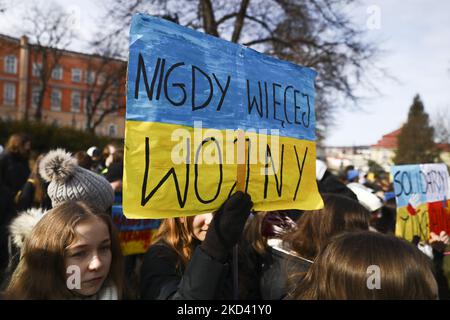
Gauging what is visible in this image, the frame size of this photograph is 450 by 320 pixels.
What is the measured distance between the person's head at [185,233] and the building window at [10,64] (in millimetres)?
50217

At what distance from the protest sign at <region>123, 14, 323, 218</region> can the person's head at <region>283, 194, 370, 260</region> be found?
19cm

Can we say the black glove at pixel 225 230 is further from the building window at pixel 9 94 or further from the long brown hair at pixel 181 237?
the building window at pixel 9 94

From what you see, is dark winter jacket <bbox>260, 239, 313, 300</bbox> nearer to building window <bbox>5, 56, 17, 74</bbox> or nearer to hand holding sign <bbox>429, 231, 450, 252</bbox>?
hand holding sign <bbox>429, 231, 450, 252</bbox>

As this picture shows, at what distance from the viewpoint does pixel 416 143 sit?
43969 mm

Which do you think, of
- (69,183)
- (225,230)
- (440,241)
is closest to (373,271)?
(225,230)

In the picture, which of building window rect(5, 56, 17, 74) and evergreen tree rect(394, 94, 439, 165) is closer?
evergreen tree rect(394, 94, 439, 165)

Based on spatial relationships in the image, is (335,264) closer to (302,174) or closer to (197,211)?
(197,211)

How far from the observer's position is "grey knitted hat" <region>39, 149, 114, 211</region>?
7.64 ft

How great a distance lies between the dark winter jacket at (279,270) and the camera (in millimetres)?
2121

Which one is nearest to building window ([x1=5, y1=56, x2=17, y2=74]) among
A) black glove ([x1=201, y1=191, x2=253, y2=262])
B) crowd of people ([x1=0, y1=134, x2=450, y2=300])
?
crowd of people ([x1=0, y1=134, x2=450, y2=300])

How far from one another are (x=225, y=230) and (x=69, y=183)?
1255 millimetres

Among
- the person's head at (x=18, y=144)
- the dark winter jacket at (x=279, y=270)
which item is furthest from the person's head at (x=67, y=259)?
the person's head at (x=18, y=144)

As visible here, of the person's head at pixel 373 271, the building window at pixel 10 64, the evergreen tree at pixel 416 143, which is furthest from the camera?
the building window at pixel 10 64
